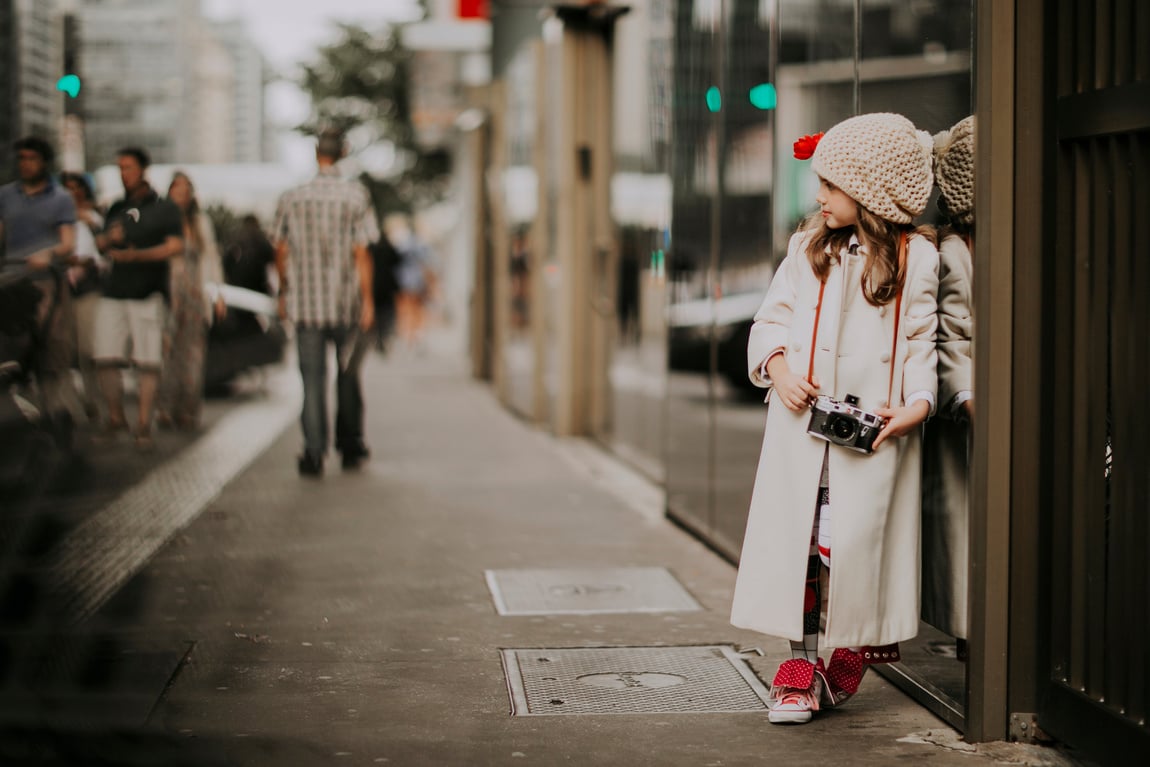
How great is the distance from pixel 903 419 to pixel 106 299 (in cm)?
547

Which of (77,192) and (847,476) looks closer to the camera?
(847,476)

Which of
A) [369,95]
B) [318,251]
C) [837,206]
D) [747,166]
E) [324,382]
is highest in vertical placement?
[369,95]

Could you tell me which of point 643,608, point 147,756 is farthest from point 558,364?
point 147,756

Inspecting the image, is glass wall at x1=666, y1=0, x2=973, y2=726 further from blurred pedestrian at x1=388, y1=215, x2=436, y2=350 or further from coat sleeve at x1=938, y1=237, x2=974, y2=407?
blurred pedestrian at x1=388, y1=215, x2=436, y2=350

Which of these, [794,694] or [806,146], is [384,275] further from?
[794,694]

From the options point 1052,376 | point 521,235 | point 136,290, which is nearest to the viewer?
point 1052,376

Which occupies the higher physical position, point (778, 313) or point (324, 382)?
point (778, 313)

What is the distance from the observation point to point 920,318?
14.6ft

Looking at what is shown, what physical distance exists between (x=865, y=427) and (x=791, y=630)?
59 centimetres

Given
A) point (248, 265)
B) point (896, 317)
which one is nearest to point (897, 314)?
point (896, 317)

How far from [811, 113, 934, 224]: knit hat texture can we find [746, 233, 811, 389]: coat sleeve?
0.84 feet

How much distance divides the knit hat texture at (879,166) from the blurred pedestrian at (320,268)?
5.95 m

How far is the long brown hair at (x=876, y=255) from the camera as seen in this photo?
14.5ft

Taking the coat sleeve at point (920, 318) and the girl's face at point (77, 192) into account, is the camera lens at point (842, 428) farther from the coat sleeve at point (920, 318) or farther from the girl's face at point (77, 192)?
the girl's face at point (77, 192)
